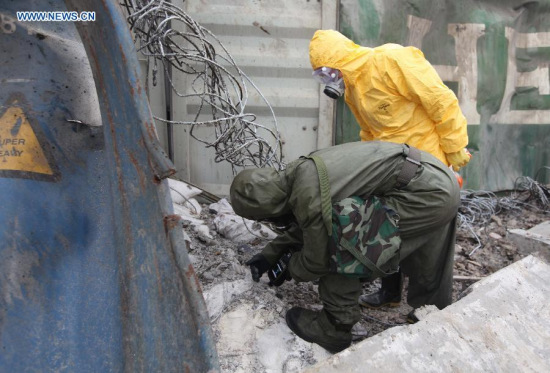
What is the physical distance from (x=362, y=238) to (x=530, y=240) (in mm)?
2080

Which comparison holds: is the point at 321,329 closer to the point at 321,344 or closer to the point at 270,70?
the point at 321,344

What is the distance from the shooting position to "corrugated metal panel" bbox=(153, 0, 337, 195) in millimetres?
3402

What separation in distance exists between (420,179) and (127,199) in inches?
47.7

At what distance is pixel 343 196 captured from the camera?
1874 mm

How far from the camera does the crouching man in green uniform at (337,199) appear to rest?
73.0 inches

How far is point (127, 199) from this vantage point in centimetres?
143

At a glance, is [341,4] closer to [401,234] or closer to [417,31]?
[417,31]

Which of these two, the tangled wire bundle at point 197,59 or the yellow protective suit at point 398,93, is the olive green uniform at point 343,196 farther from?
the yellow protective suit at point 398,93

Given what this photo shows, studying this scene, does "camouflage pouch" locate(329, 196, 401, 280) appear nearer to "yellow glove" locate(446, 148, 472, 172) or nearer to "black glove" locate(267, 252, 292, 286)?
"black glove" locate(267, 252, 292, 286)

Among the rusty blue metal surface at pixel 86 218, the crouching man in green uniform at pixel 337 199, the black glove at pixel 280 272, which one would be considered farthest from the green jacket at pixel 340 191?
the rusty blue metal surface at pixel 86 218

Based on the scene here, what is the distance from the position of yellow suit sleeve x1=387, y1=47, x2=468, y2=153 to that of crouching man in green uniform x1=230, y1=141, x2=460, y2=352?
1.94 feet

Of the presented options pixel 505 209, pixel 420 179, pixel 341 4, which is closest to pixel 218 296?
pixel 420 179

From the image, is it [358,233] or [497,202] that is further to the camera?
[497,202]

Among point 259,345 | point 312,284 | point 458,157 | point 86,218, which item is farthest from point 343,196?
point 458,157
